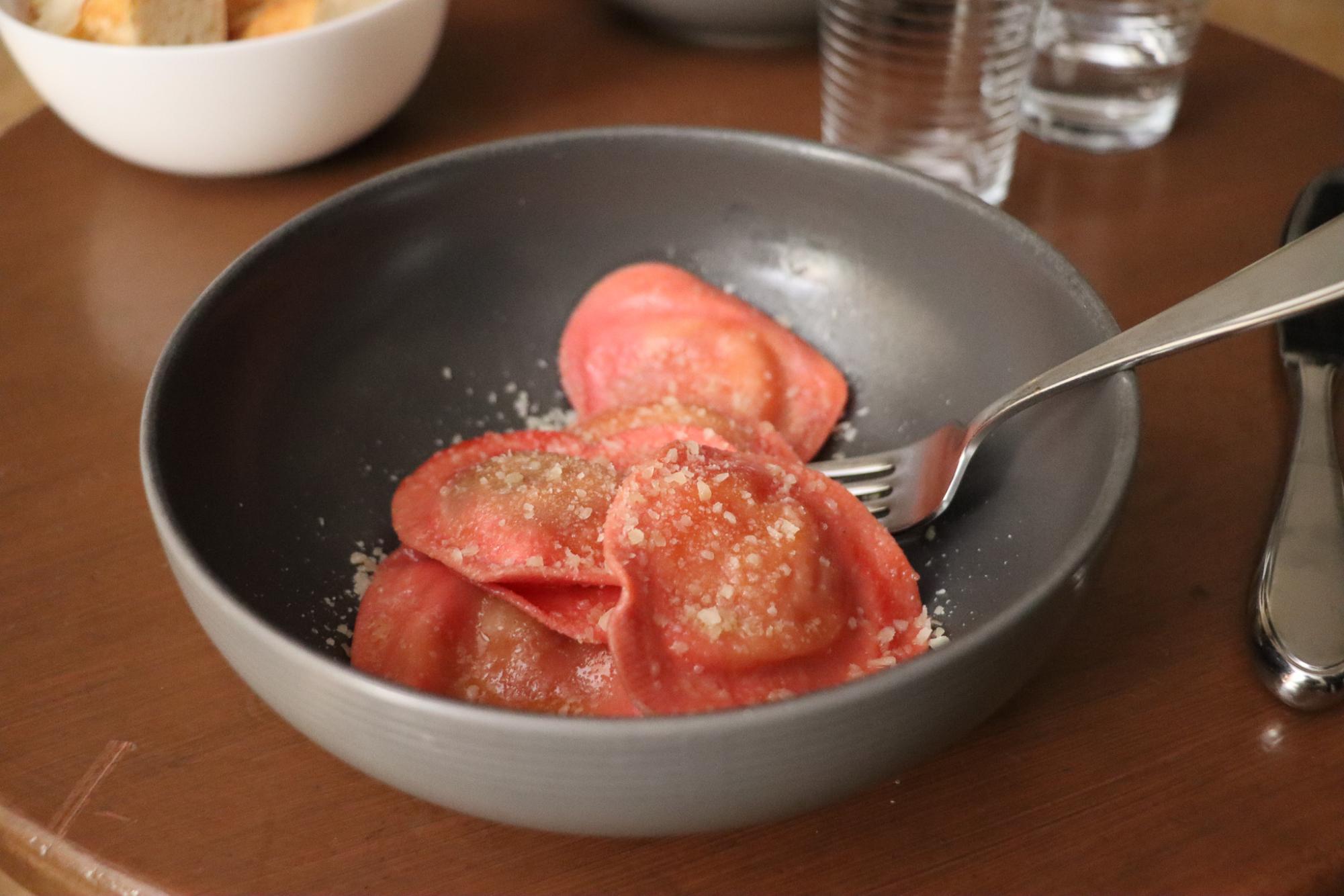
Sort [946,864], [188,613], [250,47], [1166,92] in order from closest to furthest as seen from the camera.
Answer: [946,864]
[188,613]
[250,47]
[1166,92]

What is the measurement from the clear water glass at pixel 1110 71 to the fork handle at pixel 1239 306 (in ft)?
1.68

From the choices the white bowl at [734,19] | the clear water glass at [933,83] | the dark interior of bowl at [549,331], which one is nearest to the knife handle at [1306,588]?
the dark interior of bowl at [549,331]

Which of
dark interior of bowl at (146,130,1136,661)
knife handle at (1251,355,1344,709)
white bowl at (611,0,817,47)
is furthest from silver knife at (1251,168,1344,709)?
white bowl at (611,0,817,47)

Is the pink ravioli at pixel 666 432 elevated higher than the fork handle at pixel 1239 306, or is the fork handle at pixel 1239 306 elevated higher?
the fork handle at pixel 1239 306

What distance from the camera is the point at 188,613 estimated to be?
656mm

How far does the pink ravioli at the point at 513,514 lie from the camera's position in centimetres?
60

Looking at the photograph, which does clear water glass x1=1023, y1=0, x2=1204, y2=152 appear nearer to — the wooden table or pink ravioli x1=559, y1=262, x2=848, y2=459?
the wooden table

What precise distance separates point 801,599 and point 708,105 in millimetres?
697

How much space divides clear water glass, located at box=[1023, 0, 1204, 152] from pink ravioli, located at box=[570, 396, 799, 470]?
0.50 meters

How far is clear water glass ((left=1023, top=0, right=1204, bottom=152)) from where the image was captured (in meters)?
1.01

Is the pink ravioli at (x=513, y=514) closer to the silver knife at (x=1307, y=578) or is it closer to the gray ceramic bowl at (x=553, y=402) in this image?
the gray ceramic bowl at (x=553, y=402)

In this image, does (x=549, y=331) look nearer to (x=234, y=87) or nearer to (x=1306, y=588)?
(x=234, y=87)

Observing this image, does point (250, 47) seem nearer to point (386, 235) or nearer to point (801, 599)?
point (386, 235)

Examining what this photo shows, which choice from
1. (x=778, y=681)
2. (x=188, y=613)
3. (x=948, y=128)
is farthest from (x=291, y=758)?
(x=948, y=128)
